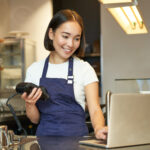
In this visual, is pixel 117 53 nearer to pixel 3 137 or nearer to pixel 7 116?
pixel 7 116

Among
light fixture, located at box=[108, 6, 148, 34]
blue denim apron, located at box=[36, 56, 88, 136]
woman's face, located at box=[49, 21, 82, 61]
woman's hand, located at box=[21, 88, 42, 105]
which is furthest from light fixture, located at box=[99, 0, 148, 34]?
woman's hand, located at box=[21, 88, 42, 105]

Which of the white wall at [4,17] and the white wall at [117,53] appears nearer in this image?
the white wall at [117,53]

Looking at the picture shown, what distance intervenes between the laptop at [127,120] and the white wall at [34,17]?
5215 mm

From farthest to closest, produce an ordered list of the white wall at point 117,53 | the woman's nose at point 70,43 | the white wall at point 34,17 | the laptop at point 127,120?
the white wall at point 34,17 → the white wall at point 117,53 → the woman's nose at point 70,43 → the laptop at point 127,120

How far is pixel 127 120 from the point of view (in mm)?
1148

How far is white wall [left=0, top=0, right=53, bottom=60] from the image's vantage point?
629cm

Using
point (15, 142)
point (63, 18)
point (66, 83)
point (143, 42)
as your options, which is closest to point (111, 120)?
point (15, 142)

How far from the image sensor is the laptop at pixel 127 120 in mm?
1108

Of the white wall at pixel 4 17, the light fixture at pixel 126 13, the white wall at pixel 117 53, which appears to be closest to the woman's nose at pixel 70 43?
the light fixture at pixel 126 13

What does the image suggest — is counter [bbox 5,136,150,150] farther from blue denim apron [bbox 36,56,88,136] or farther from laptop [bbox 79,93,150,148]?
blue denim apron [bbox 36,56,88,136]

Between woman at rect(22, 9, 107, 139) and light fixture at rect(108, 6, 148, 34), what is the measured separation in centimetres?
62

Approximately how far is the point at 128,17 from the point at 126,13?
0.18 metres

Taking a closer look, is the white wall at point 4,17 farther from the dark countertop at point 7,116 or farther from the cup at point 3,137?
the cup at point 3,137

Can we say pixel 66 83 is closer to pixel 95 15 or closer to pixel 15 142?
pixel 15 142
